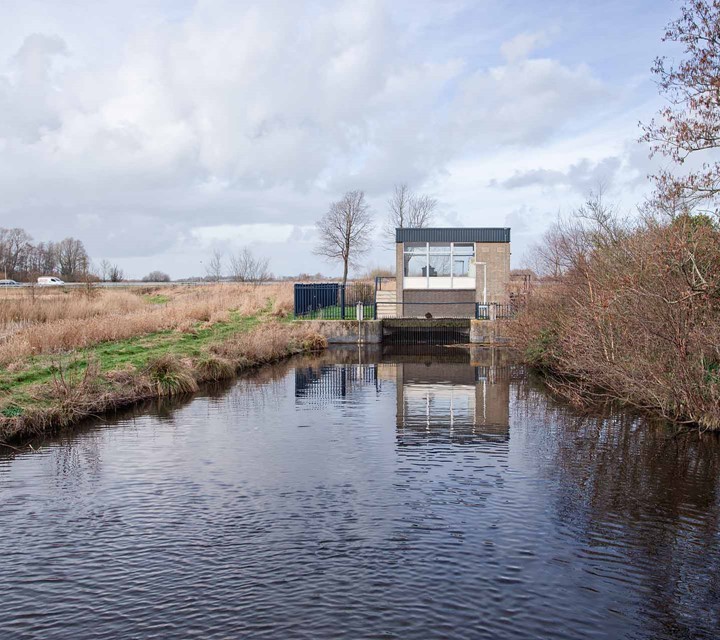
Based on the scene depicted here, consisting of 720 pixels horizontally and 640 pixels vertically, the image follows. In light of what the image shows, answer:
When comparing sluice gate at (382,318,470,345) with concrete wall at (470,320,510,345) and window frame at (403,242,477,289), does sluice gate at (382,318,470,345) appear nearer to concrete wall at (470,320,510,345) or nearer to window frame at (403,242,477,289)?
concrete wall at (470,320,510,345)

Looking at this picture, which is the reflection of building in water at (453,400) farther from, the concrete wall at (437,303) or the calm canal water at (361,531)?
the concrete wall at (437,303)

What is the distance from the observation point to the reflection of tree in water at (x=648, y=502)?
18.0ft

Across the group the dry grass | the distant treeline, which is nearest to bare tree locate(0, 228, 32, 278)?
the distant treeline

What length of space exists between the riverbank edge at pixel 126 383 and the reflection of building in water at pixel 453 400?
4.38m

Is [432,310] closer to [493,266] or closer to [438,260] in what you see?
[438,260]

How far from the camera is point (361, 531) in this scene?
22.1 ft

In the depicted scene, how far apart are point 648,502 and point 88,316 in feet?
65.2

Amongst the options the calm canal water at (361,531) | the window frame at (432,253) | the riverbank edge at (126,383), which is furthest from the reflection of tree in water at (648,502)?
the window frame at (432,253)

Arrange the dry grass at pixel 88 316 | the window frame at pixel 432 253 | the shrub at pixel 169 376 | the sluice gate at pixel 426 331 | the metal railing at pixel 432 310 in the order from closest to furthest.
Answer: the shrub at pixel 169 376
the dry grass at pixel 88 316
the sluice gate at pixel 426 331
the metal railing at pixel 432 310
the window frame at pixel 432 253

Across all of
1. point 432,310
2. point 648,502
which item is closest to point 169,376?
point 648,502

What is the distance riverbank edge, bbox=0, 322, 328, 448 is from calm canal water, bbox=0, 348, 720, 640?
0.65 meters

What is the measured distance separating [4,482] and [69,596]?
344 cm

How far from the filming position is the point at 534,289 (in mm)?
20109

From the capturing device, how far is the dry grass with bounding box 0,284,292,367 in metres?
16.3
